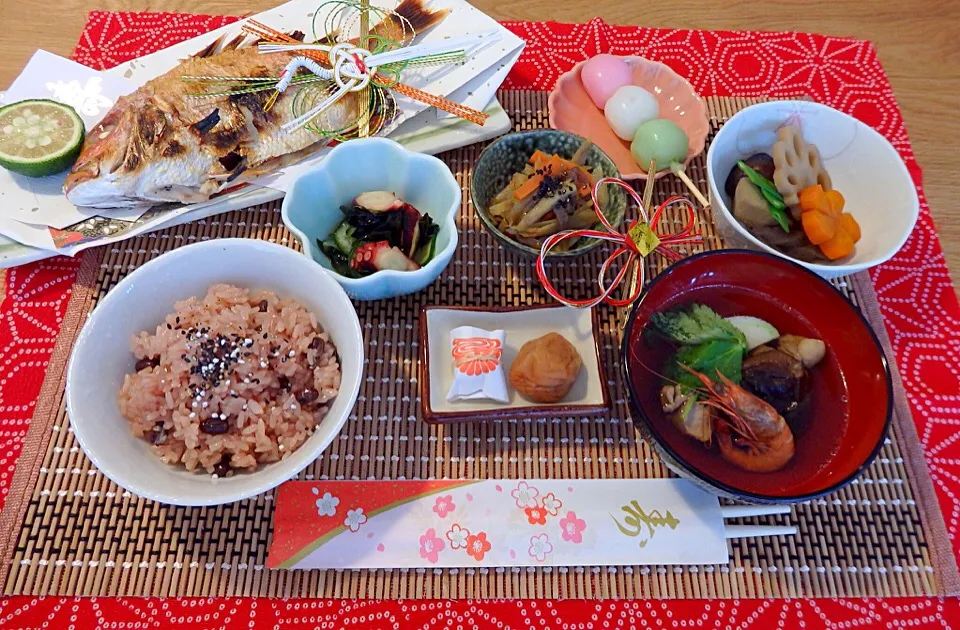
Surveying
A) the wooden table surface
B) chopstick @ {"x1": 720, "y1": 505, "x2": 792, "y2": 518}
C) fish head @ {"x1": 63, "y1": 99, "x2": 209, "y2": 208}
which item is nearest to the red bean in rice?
fish head @ {"x1": 63, "y1": 99, "x2": 209, "y2": 208}

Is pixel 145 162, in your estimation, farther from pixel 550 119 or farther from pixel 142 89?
pixel 550 119

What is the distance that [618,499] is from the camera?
4.40 feet

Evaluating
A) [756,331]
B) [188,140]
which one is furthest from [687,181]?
[188,140]

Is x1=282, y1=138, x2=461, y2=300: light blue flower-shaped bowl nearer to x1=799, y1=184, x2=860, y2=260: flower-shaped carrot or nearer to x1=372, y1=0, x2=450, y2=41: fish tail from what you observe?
x1=372, y1=0, x2=450, y2=41: fish tail

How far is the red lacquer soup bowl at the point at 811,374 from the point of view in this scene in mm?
1189

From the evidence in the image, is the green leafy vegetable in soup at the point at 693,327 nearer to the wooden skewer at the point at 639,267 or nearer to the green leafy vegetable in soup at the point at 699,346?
the green leafy vegetable in soup at the point at 699,346

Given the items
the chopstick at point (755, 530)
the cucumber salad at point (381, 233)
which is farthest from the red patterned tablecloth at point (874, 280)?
the cucumber salad at point (381, 233)

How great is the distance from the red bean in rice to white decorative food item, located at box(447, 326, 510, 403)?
0.29 metres

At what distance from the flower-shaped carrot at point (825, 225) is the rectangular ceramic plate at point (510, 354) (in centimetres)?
65

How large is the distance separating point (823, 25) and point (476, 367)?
2089 millimetres

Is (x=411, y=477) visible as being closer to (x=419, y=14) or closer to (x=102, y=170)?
(x=102, y=170)

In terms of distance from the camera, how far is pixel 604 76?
6.04ft

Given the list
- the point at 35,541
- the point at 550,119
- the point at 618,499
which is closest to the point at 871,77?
the point at 550,119

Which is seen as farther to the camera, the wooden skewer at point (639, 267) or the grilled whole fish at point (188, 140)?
the grilled whole fish at point (188, 140)
